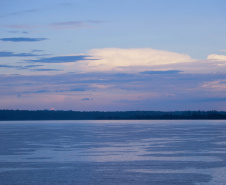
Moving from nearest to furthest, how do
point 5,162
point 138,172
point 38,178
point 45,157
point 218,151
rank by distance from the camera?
point 38,178, point 138,172, point 5,162, point 45,157, point 218,151

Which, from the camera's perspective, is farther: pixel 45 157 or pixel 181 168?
pixel 45 157

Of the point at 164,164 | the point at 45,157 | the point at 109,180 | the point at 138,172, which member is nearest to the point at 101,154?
the point at 45,157

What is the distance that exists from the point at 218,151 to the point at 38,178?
11.6 meters

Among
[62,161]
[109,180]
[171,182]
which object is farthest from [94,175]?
[62,161]

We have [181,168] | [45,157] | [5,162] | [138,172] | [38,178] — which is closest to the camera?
[38,178]

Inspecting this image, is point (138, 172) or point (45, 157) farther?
point (45, 157)

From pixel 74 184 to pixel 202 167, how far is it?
19.5ft

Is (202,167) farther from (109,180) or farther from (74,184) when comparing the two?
(74,184)

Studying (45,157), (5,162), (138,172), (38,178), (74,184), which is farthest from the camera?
(45,157)

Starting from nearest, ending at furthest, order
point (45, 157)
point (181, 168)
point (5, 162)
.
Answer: point (181, 168) → point (5, 162) → point (45, 157)

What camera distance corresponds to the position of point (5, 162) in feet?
57.7

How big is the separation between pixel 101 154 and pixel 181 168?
5.84 metres

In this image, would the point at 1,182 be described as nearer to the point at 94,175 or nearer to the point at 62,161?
the point at 94,175

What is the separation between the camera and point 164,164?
1678cm
